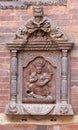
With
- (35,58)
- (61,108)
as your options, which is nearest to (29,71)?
(35,58)

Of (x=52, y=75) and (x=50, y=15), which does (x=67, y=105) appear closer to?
(x=52, y=75)

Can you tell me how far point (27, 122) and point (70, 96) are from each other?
2.84 feet

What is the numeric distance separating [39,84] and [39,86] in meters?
0.04

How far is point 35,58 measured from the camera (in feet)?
32.2

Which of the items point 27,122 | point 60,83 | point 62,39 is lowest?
point 27,122

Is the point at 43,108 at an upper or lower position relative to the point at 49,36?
lower

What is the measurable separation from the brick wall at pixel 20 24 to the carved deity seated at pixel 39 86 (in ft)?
1.25

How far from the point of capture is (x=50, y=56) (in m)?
9.80

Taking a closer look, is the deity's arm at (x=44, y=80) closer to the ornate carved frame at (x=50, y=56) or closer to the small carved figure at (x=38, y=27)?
the ornate carved frame at (x=50, y=56)

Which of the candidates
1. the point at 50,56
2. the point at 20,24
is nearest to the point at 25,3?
the point at 20,24

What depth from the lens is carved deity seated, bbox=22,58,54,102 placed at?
970 cm

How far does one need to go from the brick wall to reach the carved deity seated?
381 mm

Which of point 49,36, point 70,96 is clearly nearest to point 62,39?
point 49,36

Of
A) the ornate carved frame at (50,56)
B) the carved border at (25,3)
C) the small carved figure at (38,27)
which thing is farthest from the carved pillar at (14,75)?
the carved border at (25,3)
